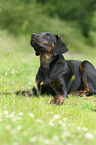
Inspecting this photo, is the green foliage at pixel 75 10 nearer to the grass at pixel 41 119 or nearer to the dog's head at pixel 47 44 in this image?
the grass at pixel 41 119

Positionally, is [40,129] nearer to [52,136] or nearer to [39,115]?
[52,136]

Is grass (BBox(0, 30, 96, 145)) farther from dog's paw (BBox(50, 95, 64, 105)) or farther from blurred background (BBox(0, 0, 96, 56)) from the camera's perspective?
blurred background (BBox(0, 0, 96, 56))

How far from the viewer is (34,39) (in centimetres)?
458

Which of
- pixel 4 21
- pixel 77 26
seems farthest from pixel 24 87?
pixel 77 26

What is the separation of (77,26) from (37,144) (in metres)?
28.2

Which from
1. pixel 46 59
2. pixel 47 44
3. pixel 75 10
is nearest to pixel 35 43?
pixel 47 44

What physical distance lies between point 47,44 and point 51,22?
21744mm

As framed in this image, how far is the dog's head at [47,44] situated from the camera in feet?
15.1

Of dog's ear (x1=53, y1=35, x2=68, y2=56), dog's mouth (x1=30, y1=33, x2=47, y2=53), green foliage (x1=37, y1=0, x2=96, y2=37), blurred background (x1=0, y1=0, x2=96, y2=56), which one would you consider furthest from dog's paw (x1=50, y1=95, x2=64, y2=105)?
green foliage (x1=37, y1=0, x2=96, y2=37)

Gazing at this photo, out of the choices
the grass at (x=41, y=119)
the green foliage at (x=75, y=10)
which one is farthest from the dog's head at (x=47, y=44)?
the green foliage at (x=75, y=10)

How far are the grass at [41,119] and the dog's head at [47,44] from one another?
622 mm

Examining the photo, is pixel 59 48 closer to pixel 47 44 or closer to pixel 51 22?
pixel 47 44

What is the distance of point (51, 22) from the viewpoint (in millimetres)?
25953

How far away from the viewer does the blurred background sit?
20.4 metres
